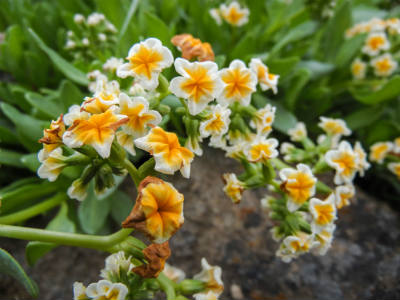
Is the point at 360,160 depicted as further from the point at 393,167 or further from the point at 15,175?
the point at 15,175

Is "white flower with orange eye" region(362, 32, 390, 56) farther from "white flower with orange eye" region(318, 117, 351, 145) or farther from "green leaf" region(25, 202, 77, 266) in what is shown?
"green leaf" region(25, 202, 77, 266)

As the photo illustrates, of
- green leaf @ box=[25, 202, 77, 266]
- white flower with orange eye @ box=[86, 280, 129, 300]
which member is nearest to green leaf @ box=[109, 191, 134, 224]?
green leaf @ box=[25, 202, 77, 266]

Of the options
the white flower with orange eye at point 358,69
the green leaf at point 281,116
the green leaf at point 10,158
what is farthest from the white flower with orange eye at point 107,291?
the white flower with orange eye at point 358,69

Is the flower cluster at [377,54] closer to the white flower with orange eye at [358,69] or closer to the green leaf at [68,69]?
the white flower with orange eye at [358,69]

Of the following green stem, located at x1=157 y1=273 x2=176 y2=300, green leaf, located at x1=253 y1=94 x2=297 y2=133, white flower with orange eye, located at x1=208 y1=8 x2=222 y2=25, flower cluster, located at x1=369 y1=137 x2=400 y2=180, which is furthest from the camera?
white flower with orange eye, located at x1=208 y1=8 x2=222 y2=25

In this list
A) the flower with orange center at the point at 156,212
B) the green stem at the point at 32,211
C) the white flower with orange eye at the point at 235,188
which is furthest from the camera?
the green stem at the point at 32,211

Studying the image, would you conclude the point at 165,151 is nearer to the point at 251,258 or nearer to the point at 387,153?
the point at 251,258
